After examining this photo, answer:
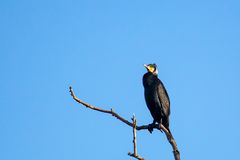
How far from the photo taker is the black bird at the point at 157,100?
309 inches

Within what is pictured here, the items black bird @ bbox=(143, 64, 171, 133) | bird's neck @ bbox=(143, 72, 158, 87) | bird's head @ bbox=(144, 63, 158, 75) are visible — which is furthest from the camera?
bird's head @ bbox=(144, 63, 158, 75)

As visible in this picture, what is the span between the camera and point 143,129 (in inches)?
247

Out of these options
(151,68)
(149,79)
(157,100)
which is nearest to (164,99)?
(157,100)

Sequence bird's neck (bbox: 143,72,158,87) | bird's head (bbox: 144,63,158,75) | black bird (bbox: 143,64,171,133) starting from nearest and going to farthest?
black bird (bbox: 143,64,171,133)
bird's neck (bbox: 143,72,158,87)
bird's head (bbox: 144,63,158,75)

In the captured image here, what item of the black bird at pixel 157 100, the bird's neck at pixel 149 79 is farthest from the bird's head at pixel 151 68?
the black bird at pixel 157 100

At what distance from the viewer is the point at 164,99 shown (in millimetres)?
8023

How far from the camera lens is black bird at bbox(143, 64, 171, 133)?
7836mm

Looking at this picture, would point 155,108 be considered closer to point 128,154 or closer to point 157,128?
point 157,128

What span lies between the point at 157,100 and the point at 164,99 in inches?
6.3

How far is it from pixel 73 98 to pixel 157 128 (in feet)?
8.09

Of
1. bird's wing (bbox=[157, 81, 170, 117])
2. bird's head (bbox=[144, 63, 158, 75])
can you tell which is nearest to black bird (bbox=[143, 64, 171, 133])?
bird's wing (bbox=[157, 81, 170, 117])

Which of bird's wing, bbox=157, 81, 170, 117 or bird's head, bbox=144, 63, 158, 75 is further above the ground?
bird's head, bbox=144, 63, 158, 75

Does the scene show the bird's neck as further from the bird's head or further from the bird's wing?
the bird's head

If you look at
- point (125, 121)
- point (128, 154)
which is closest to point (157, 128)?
point (125, 121)
